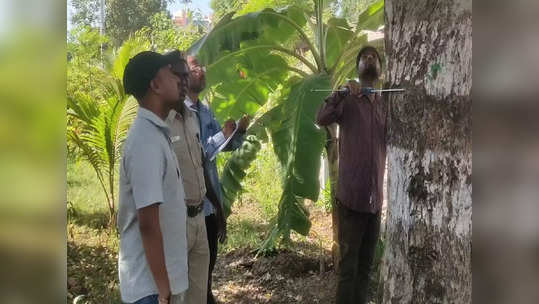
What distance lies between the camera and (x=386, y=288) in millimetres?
1646

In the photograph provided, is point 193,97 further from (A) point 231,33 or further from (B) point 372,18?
(B) point 372,18

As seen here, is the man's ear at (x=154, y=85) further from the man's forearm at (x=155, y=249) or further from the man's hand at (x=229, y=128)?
the man's hand at (x=229, y=128)

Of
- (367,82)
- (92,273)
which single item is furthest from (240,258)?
(367,82)

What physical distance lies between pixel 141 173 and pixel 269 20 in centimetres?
216

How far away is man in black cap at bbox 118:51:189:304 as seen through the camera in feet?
5.63

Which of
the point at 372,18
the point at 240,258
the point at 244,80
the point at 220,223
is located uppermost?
the point at 372,18

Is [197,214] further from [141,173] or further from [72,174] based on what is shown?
[72,174]

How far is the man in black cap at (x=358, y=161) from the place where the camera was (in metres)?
2.90

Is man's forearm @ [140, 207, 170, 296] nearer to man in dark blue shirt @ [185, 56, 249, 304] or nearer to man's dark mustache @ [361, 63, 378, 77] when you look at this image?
man in dark blue shirt @ [185, 56, 249, 304]

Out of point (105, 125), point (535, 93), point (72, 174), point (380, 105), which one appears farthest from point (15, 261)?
point (72, 174)

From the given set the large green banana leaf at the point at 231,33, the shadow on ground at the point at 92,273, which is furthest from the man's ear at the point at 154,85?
the shadow on ground at the point at 92,273

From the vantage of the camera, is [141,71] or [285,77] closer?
[141,71]

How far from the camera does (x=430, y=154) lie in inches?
58.2

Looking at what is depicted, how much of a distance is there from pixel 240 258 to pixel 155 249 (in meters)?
3.29
